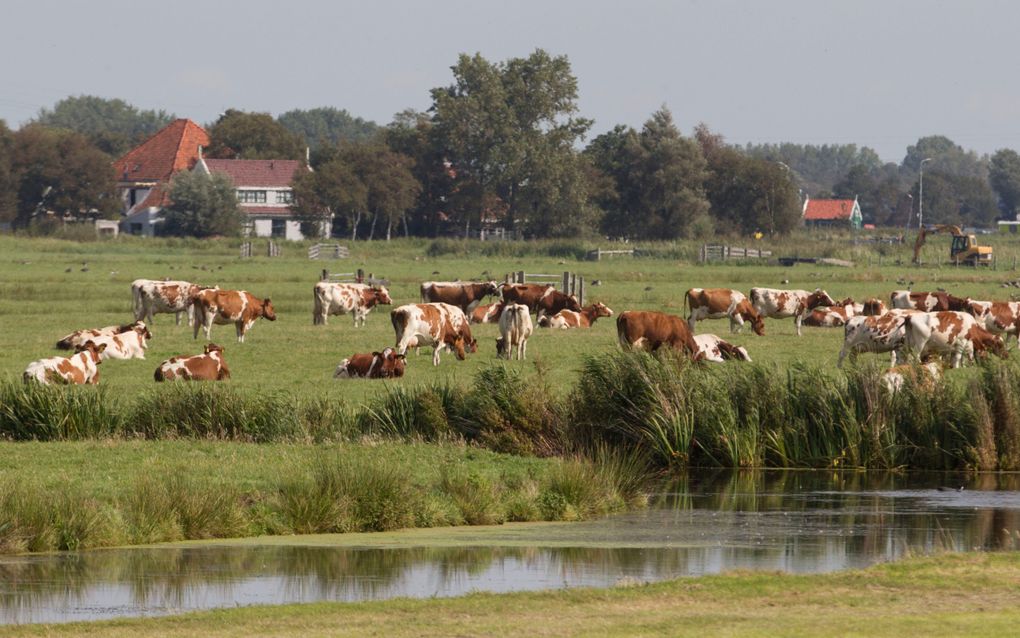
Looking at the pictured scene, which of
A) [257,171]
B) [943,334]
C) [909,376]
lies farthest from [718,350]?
[257,171]

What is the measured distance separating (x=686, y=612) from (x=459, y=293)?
36555mm

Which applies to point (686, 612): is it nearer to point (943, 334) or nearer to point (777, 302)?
point (943, 334)

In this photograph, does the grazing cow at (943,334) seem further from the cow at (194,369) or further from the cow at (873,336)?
the cow at (194,369)

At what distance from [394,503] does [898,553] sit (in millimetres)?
5879

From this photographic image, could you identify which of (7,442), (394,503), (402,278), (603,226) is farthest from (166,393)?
(603,226)

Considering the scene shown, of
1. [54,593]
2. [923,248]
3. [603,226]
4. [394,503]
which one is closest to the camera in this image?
[54,593]

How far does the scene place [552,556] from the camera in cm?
1717

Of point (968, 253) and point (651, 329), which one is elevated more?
point (968, 253)

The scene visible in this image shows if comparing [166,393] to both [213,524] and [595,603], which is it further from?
[595,603]

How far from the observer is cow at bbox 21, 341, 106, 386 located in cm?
2897

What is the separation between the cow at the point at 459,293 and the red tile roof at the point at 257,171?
3424 inches

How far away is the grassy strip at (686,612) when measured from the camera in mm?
12633

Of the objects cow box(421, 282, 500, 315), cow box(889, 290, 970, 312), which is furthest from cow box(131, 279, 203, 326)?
cow box(889, 290, 970, 312)

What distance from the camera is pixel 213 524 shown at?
18.1m
